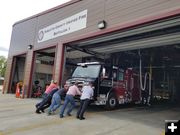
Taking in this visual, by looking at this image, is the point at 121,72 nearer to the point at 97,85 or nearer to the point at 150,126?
the point at 97,85

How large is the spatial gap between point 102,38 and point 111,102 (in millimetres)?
3532

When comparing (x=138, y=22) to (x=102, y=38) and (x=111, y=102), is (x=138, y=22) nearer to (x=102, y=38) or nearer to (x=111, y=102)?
(x=102, y=38)

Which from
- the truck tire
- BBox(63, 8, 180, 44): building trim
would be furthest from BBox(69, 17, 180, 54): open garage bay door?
the truck tire

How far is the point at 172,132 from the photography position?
4.04 meters

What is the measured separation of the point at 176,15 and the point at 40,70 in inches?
669

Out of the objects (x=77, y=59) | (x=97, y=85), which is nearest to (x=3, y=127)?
(x=97, y=85)

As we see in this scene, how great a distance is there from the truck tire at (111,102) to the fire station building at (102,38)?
214 centimetres

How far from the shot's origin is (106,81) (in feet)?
38.3

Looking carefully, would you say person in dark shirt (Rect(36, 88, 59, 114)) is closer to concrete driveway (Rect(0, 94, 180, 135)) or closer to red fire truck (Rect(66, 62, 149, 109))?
concrete driveway (Rect(0, 94, 180, 135))

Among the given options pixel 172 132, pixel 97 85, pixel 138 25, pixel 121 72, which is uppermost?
pixel 138 25

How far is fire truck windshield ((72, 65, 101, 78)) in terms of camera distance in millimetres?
11492

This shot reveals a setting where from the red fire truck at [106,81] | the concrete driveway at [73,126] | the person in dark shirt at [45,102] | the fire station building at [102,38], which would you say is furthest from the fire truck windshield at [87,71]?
the concrete driveway at [73,126]

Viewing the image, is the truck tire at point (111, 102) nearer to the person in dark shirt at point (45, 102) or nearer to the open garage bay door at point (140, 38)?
the person in dark shirt at point (45, 102)

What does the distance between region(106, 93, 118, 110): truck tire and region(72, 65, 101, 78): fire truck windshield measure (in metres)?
1.39
